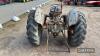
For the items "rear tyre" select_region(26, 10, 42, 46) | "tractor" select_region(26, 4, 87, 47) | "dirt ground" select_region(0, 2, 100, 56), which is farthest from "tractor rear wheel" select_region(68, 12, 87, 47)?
"rear tyre" select_region(26, 10, 42, 46)

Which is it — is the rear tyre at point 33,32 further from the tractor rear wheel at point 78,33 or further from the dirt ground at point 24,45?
the tractor rear wheel at point 78,33

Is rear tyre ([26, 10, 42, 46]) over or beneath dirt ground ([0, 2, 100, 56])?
over

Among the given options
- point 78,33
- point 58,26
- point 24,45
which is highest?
point 58,26

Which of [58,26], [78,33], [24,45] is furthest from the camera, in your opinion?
[24,45]

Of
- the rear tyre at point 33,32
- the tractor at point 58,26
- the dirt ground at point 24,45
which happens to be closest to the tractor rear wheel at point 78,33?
the tractor at point 58,26

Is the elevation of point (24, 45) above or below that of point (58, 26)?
below

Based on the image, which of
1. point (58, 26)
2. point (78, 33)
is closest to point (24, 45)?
point (58, 26)

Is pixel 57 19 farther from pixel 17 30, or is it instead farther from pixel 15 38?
pixel 17 30

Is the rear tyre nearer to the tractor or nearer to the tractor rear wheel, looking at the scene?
the tractor

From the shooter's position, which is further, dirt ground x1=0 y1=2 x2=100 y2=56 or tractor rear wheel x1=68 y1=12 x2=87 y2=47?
tractor rear wheel x1=68 y1=12 x2=87 y2=47

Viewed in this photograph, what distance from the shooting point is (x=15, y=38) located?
810 cm

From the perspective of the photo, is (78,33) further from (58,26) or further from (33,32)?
(33,32)

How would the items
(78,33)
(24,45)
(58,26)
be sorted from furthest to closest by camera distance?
(24,45)
(58,26)
(78,33)

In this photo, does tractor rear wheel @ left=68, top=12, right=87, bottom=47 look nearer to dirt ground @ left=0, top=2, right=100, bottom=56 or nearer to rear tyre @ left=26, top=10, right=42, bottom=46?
dirt ground @ left=0, top=2, right=100, bottom=56
